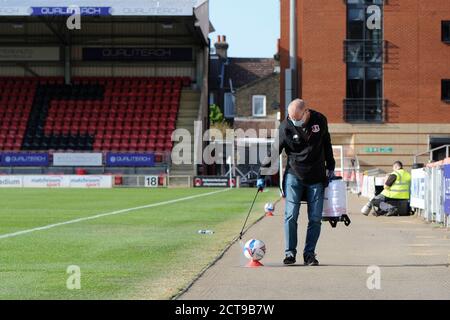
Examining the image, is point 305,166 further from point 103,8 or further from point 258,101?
point 258,101

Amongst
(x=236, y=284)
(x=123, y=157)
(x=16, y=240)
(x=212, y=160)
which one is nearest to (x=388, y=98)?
(x=212, y=160)

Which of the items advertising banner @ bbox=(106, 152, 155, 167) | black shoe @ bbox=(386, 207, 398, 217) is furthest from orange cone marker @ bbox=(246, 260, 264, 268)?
advertising banner @ bbox=(106, 152, 155, 167)

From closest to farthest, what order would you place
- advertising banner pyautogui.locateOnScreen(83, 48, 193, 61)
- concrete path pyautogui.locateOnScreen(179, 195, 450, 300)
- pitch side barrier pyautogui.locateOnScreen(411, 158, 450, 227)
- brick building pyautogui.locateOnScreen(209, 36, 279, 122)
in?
concrete path pyautogui.locateOnScreen(179, 195, 450, 300) → pitch side barrier pyautogui.locateOnScreen(411, 158, 450, 227) → advertising banner pyautogui.locateOnScreen(83, 48, 193, 61) → brick building pyautogui.locateOnScreen(209, 36, 279, 122)

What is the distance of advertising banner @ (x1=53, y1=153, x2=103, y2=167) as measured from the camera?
187 ft

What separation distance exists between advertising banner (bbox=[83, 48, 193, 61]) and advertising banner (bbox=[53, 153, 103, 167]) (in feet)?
31.0

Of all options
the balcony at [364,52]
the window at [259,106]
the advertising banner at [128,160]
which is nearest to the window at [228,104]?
the window at [259,106]

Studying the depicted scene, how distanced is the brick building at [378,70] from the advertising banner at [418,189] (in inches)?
1252

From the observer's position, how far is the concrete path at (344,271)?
10031mm

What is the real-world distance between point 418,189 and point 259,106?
66323mm

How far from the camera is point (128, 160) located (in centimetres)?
5731

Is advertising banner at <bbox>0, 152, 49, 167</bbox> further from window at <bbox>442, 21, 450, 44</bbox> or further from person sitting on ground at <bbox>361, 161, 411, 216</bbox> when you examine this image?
person sitting on ground at <bbox>361, 161, 411, 216</bbox>

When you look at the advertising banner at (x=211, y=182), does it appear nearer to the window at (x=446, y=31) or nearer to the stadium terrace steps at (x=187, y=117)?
the stadium terrace steps at (x=187, y=117)

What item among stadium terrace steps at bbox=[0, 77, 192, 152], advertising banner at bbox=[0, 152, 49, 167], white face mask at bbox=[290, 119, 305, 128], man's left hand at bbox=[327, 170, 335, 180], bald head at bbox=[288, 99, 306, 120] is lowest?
advertising banner at bbox=[0, 152, 49, 167]
